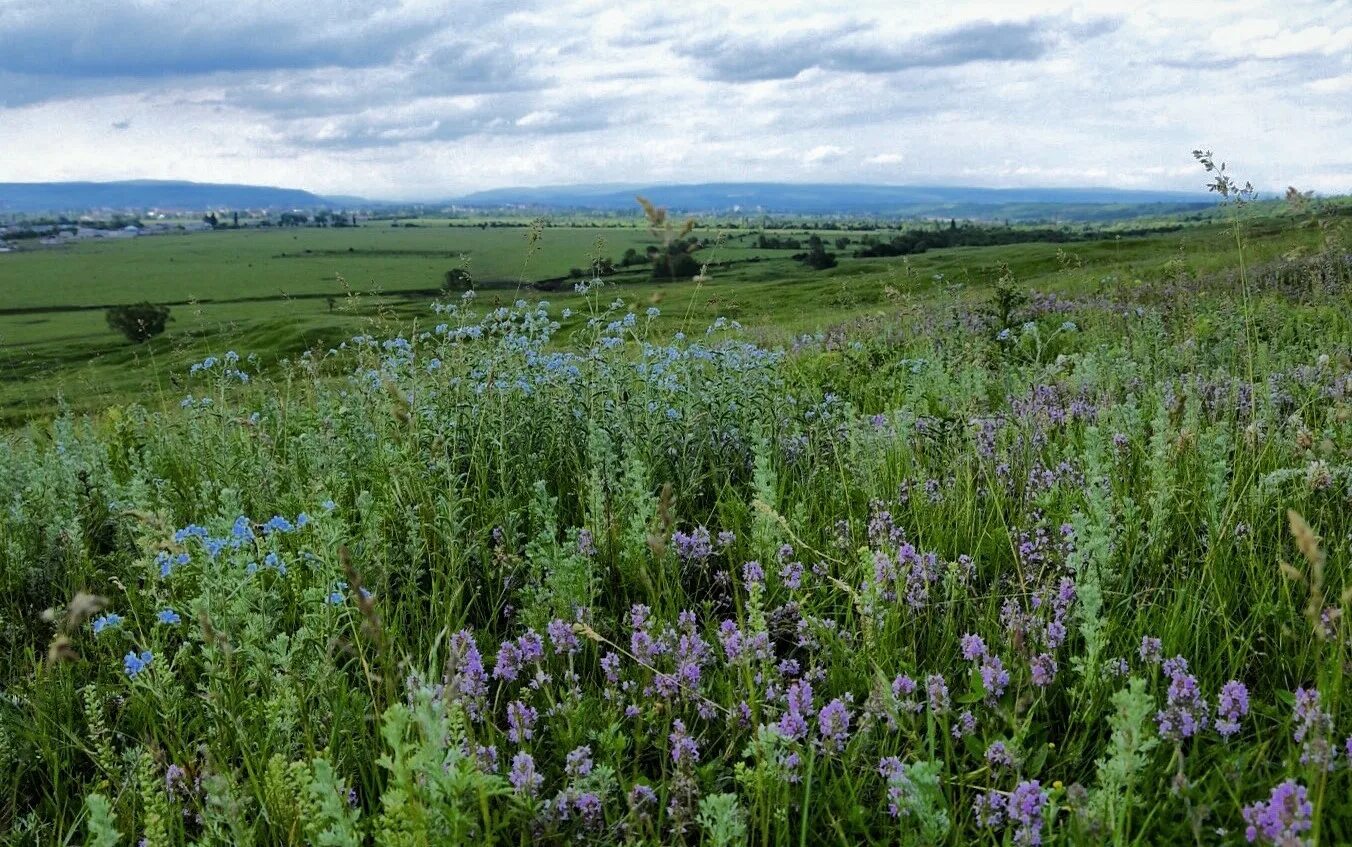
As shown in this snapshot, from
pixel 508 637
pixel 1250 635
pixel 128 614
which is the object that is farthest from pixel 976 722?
pixel 128 614

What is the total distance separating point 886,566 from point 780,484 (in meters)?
1.42

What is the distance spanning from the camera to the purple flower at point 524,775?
259cm

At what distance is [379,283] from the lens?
23.3ft

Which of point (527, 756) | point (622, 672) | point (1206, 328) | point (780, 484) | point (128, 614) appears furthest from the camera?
point (1206, 328)

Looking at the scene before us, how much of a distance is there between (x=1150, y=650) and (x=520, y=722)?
2.09 meters

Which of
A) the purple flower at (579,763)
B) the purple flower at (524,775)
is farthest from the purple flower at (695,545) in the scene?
the purple flower at (524,775)

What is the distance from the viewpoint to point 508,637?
3.94 metres

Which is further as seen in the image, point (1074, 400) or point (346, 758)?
point (1074, 400)

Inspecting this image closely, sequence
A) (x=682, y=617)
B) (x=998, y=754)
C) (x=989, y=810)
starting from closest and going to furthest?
(x=989, y=810), (x=998, y=754), (x=682, y=617)

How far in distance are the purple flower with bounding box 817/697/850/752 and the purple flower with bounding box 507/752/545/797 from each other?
0.88 metres

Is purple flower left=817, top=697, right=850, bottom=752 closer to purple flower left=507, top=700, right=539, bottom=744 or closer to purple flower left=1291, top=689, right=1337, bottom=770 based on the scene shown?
purple flower left=507, top=700, right=539, bottom=744

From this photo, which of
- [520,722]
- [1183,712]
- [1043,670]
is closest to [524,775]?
[520,722]

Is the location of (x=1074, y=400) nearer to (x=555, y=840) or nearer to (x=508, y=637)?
(x=508, y=637)

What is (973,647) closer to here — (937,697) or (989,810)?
(937,697)
